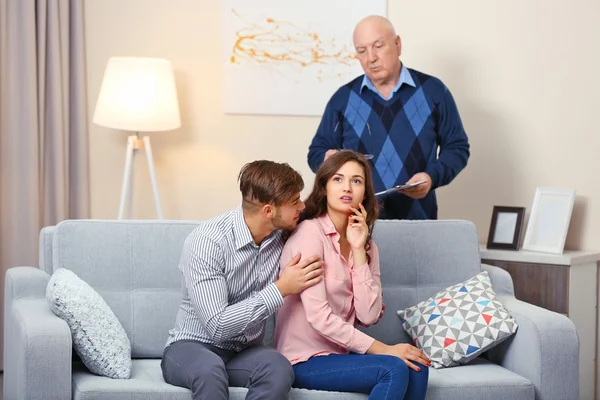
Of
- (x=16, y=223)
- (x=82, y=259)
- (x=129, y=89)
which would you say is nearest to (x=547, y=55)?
(x=129, y=89)

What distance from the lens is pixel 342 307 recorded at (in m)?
2.67

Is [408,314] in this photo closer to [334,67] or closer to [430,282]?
[430,282]

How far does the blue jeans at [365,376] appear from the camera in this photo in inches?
94.7

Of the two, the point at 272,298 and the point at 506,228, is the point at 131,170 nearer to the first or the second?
the point at 506,228

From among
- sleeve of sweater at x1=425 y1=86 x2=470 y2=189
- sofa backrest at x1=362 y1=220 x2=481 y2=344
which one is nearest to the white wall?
sleeve of sweater at x1=425 y1=86 x2=470 y2=189

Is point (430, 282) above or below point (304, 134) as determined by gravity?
below

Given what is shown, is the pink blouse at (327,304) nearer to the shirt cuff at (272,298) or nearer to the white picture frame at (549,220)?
the shirt cuff at (272,298)

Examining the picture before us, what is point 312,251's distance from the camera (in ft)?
8.61

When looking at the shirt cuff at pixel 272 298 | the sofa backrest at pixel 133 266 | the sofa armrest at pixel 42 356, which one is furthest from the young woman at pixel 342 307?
the sofa armrest at pixel 42 356

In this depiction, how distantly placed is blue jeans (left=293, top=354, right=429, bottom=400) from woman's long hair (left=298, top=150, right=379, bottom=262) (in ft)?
1.29

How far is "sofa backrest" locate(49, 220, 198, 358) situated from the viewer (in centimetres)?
290

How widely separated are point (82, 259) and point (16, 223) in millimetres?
1387

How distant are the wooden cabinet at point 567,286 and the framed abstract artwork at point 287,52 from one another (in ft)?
4.12

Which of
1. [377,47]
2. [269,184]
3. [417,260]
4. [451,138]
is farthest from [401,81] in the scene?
[269,184]
